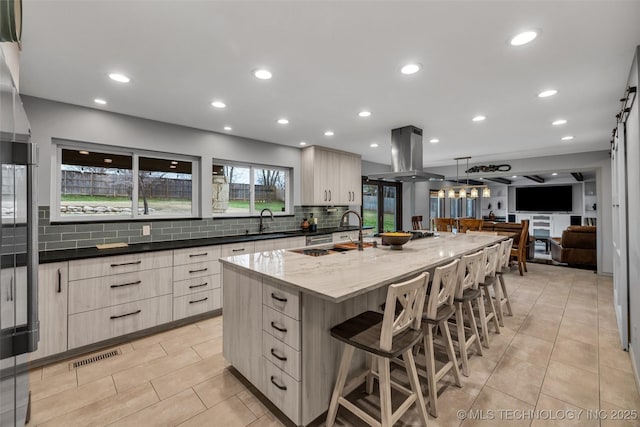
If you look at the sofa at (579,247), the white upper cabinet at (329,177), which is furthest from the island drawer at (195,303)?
the sofa at (579,247)

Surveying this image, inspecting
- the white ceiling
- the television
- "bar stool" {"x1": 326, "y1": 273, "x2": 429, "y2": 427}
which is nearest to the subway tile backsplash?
the white ceiling

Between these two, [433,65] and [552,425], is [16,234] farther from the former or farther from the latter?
[552,425]

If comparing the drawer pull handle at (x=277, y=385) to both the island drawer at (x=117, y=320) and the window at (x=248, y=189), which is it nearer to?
the island drawer at (x=117, y=320)

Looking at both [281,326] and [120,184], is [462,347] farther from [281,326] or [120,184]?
[120,184]

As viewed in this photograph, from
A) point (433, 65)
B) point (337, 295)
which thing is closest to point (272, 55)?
point (433, 65)

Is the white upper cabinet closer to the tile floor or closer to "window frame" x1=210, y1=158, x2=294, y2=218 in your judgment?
"window frame" x1=210, y1=158, x2=294, y2=218

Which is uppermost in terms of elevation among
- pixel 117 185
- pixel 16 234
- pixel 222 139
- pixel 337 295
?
pixel 222 139

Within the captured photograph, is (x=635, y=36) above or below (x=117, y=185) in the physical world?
above

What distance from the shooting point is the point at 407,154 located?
150 inches

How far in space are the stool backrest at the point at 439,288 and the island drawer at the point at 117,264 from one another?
266 centimetres

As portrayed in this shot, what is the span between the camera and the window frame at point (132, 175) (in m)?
2.96

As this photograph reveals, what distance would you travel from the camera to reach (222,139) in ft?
13.6

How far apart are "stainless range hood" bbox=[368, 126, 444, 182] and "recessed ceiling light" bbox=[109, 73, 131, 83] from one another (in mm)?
2820

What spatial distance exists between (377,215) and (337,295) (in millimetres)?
5879
